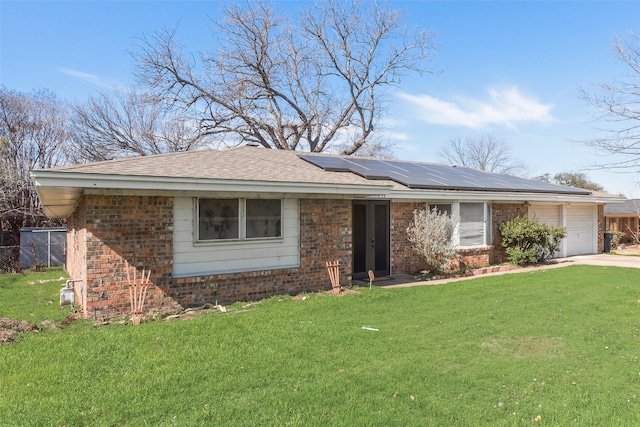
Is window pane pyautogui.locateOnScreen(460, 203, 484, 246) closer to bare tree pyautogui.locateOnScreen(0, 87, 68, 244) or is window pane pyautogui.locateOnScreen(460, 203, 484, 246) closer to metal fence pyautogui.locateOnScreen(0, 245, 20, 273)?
metal fence pyautogui.locateOnScreen(0, 245, 20, 273)

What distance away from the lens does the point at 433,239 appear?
11523 mm

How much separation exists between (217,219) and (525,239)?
Result: 1084cm

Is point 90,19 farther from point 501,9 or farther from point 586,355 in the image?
point 586,355

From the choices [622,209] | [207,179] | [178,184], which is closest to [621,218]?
[622,209]

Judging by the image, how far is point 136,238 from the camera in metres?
7.14

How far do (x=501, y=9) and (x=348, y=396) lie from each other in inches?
498

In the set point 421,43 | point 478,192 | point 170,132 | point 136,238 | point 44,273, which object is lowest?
point 44,273

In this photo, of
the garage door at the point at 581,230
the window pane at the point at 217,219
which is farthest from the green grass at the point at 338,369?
the garage door at the point at 581,230

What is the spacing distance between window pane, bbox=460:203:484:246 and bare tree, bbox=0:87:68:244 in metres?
20.8

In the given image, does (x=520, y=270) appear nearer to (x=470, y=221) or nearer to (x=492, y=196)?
(x=470, y=221)

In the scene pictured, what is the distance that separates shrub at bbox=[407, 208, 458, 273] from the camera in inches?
452

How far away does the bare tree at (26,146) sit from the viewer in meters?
20.2

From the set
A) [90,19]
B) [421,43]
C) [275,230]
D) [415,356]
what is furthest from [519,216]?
[421,43]

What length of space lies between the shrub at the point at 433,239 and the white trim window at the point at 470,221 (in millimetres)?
907
